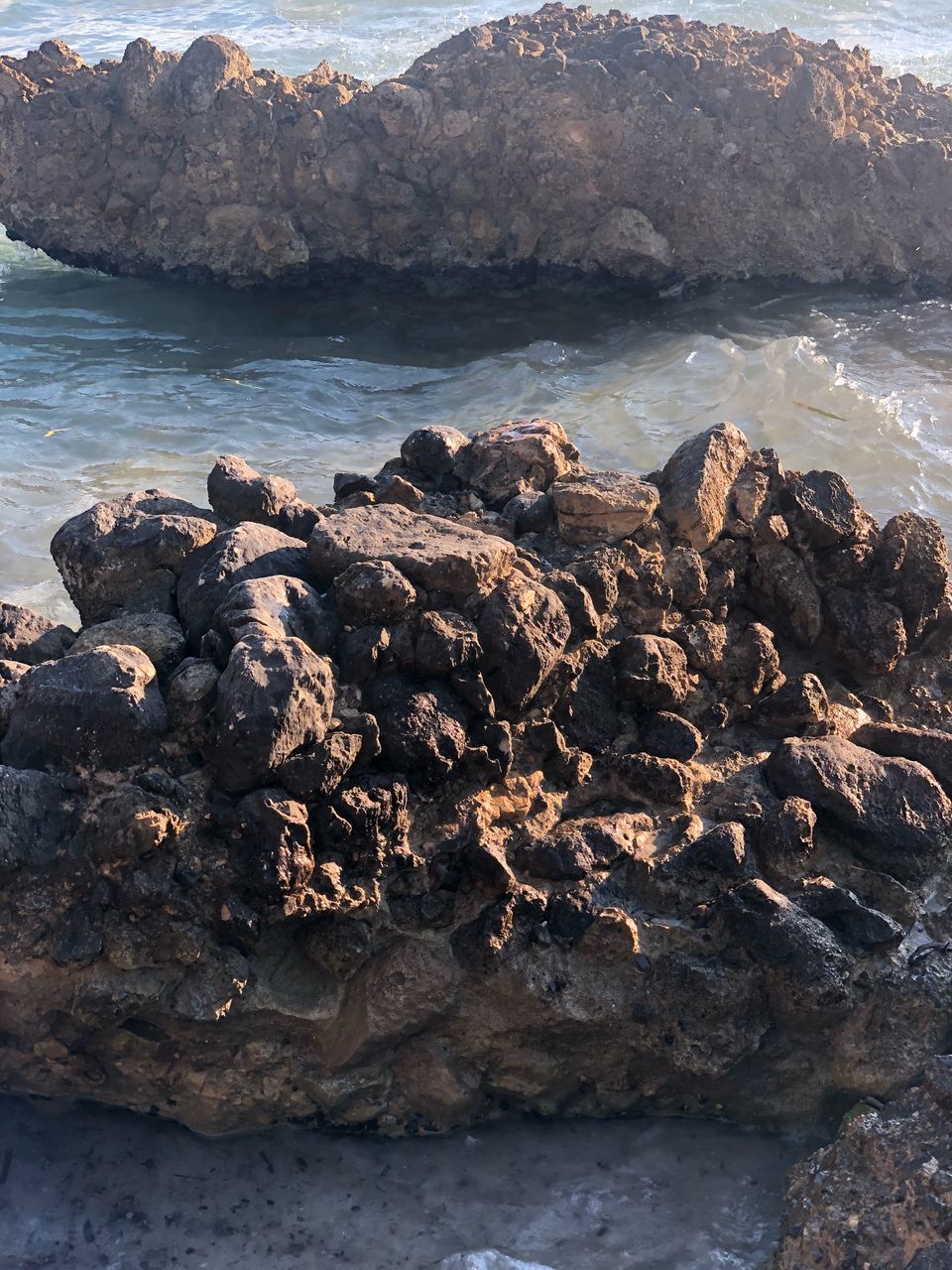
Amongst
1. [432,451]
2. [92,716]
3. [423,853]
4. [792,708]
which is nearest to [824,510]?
[792,708]

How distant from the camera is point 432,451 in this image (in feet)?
12.2

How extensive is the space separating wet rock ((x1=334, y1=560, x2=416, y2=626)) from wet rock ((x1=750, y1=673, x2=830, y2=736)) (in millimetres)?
1010

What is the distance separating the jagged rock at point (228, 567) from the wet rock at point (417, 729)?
0.45 m

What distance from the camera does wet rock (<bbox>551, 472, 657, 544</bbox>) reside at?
3.36m

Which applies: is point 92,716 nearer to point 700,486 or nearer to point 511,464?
point 511,464

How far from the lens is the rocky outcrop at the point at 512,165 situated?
803 centimetres

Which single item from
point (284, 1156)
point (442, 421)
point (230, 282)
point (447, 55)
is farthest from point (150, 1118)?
point (447, 55)

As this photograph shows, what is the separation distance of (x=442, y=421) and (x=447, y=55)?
3.21m

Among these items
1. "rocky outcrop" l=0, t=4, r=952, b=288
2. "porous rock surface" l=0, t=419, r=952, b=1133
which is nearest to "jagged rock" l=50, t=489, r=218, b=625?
"porous rock surface" l=0, t=419, r=952, b=1133

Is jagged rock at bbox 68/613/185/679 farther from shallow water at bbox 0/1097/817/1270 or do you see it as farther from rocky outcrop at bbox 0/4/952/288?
rocky outcrop at bbox 0/4/952/288

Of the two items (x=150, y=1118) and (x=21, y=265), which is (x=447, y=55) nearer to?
(x=21, y=265)

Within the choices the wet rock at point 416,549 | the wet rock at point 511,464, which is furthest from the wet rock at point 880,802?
the wet rock at point 511,464

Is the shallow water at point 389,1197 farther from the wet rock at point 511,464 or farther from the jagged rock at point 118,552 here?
the wet rock at point 511,464

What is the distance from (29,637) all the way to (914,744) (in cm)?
226
